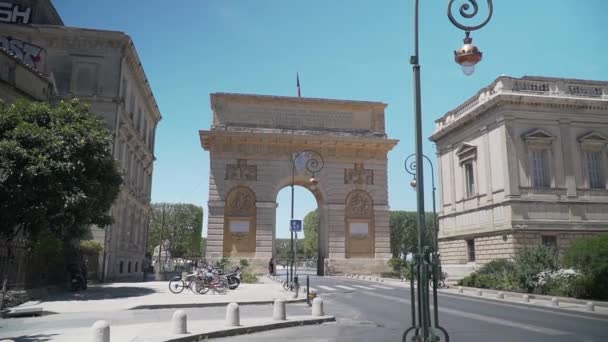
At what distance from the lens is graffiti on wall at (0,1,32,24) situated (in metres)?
29.2

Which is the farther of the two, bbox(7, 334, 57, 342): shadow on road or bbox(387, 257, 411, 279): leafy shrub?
bbox(387, 257, 411, 279): leafy shrub

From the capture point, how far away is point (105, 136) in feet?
59.1

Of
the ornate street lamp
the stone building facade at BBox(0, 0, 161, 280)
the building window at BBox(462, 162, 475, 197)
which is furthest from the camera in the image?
the building window at BBox(462, 162, 475, 197)

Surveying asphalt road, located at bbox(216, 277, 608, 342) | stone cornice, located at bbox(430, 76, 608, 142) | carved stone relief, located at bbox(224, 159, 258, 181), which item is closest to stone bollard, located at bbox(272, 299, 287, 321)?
asphalt road, located at bbox(216, 277, 608, 342)

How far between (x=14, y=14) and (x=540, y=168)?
34.9 meters

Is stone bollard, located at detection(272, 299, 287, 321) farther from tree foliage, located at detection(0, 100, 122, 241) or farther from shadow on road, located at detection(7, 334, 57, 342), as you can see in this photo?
tree foliage, located at detection(0, 100, 122, 241)

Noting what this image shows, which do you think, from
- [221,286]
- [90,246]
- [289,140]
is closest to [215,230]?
[289,140]

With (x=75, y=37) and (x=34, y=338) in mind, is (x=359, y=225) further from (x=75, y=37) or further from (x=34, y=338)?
(x=34, y=338)

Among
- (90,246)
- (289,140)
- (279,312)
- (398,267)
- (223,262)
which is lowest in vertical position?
(279,312)

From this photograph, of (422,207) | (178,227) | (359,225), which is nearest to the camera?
(422,207)

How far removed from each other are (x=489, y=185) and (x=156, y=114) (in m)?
29.0

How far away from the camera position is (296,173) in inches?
1494

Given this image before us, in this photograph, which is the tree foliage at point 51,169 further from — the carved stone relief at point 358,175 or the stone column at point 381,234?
the stone column at point 381,234

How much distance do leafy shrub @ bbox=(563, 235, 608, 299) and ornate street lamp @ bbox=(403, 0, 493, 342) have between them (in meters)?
14.0
